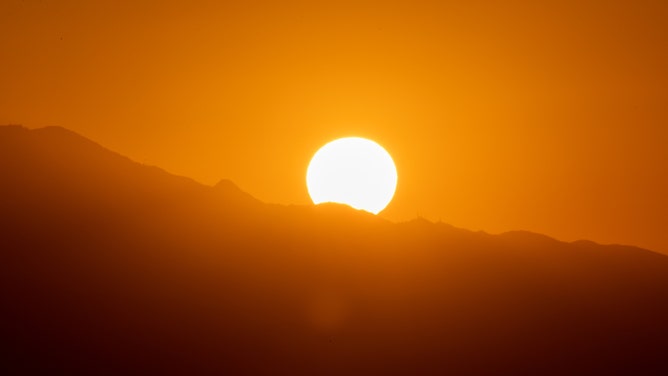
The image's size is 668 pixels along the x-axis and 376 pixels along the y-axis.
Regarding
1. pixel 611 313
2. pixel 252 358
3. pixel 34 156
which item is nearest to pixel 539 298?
pixel 611 313

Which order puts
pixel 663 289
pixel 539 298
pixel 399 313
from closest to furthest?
pixel 399 313, pixel 539 298, pixel 663 289

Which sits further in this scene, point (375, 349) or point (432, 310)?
point (432, 310)

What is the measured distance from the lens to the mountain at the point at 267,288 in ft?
220

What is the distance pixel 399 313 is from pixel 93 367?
25.8 m

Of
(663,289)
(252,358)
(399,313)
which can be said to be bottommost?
(252,358)

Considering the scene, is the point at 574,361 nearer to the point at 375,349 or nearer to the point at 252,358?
the point at 375,349

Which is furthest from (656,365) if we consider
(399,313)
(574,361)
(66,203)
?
(66,203)

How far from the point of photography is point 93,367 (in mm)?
62562

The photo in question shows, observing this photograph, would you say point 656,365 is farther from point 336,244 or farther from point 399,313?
point 336,244

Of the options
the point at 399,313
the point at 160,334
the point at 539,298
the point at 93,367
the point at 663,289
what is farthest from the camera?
the point at 663,289

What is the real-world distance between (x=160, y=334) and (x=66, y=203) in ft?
60.7

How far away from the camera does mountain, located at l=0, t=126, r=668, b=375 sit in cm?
6712

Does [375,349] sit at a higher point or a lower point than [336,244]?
lower

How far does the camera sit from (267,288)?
76312 mm
